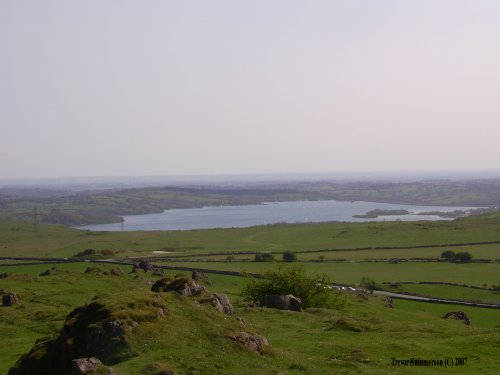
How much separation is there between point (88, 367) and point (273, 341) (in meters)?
16.3

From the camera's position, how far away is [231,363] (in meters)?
27.3

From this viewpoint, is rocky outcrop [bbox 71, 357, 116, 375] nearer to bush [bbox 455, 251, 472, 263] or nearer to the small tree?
bush [bbox 455, 251, 472, 263]

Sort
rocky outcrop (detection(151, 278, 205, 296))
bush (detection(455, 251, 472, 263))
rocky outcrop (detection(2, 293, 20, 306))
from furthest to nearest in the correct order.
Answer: bush (detection(455, 251, 472, 263)), rocky outcrop (detection(2, 293, 20, 306)), rocky outcrop (detection(151, 278, 205, 296))

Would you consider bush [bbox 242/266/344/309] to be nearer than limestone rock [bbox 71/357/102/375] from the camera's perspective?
No

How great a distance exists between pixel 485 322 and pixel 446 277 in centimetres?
4031

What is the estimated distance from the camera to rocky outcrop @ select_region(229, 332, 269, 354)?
2981cm

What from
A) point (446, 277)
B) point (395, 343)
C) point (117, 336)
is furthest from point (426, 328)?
point (446, 277)

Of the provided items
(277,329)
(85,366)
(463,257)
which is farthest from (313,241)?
(85,366)

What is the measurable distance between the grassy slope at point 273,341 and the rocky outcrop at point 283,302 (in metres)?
1.55

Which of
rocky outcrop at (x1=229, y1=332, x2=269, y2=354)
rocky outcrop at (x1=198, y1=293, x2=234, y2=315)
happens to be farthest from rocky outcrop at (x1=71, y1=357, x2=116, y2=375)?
rocky outcrop at (x1=198, y1=293, x2=234, y2=315)

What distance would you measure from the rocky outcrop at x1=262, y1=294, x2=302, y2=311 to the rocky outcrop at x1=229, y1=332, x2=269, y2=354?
82.9ft

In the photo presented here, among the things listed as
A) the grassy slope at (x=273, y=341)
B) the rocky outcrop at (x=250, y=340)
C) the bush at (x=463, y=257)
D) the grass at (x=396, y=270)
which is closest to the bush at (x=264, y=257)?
the grass at (x=396, y=270)

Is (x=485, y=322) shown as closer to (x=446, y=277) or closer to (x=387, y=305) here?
(x=387, y=305)

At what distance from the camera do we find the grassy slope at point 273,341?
2767 centimetres
